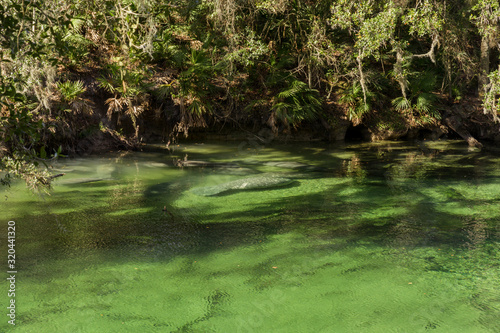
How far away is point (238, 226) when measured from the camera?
545 centimetres

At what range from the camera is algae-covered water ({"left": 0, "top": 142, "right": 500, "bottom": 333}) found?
11.0 feet

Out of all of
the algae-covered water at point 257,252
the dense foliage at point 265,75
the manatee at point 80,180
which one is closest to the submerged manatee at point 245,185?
the algae-covered water at point 257,252

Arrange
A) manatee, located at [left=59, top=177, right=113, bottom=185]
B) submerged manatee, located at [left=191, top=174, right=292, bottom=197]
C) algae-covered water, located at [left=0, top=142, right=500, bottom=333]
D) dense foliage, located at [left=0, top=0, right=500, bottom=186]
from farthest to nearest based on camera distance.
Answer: dense foliage, located at [left=0, top=0, right=500, bottom=186] < manatee, located at [left=59, top=177, right=113, bottom=185] < submerged manatee, located at [left=191, top=174, right=292, bottom=197] < algae-covered water, located at [left=0, top=142, right=500, bottom=333]

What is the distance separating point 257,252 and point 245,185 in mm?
2920

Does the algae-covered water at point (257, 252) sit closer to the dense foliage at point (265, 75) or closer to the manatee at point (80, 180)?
the manatee at point (80, 180)

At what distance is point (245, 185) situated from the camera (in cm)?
747

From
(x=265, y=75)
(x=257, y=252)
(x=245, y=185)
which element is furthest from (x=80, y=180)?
(x=265, y=75)

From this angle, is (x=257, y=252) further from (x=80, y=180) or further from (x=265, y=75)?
(x=265, y=75)

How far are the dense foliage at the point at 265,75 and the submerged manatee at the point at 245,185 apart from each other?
161 inches

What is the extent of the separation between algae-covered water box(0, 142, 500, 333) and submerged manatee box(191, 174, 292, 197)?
4 centimetres

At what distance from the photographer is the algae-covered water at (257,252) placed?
11.0ft

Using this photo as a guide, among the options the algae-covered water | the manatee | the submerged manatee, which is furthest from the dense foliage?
the submerged manatee

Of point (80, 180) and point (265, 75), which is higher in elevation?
point (265, 75)

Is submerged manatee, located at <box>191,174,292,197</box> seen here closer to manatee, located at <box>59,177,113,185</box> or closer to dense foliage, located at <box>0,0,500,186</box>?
manatee, located at <box>59,177,113,185</box>
